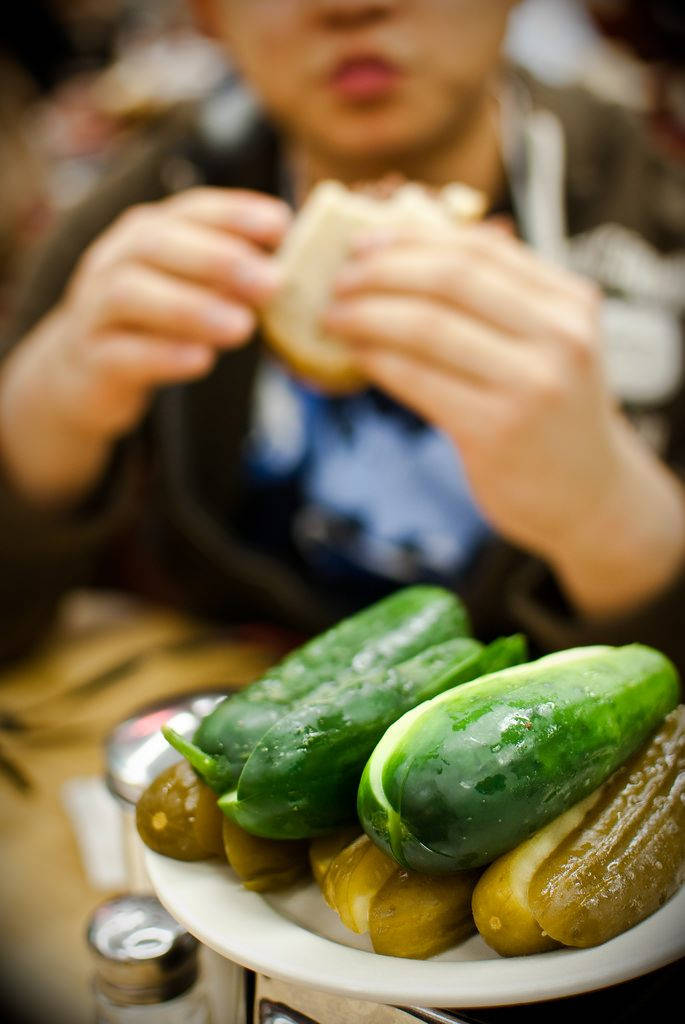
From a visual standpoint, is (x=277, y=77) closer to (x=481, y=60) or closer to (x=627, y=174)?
(x=481, y=60)

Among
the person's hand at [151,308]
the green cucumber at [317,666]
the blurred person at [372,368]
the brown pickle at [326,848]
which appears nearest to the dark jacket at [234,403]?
the blurred person at [372,368]

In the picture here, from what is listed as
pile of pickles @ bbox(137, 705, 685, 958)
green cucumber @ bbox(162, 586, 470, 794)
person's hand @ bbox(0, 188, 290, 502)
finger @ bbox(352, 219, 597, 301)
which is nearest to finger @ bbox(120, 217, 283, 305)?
person's hand @ bbox(0, 188, 290, 502)

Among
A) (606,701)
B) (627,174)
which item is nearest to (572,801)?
(606,701)

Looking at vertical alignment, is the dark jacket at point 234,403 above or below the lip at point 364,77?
below

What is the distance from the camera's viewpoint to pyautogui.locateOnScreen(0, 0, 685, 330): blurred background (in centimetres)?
150

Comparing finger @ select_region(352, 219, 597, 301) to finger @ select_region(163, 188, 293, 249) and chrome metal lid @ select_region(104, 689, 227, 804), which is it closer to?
finger @ select_region(163, 188, 293, 249)

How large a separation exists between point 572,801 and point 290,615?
84cm

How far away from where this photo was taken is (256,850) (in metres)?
0.41

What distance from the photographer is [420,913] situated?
0.37 meters

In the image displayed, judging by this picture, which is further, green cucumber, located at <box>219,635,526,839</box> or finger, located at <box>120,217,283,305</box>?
finger, located at <box>120,217,283,305</box>

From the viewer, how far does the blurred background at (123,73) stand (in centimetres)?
150

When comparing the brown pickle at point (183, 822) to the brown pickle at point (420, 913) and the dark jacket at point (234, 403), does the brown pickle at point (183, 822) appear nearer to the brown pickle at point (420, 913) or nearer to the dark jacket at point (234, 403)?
the brown pickle at point (420, 913)

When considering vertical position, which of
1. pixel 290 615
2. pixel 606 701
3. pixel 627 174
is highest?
pixel 606 701

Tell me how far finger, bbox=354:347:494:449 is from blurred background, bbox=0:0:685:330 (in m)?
0.49
